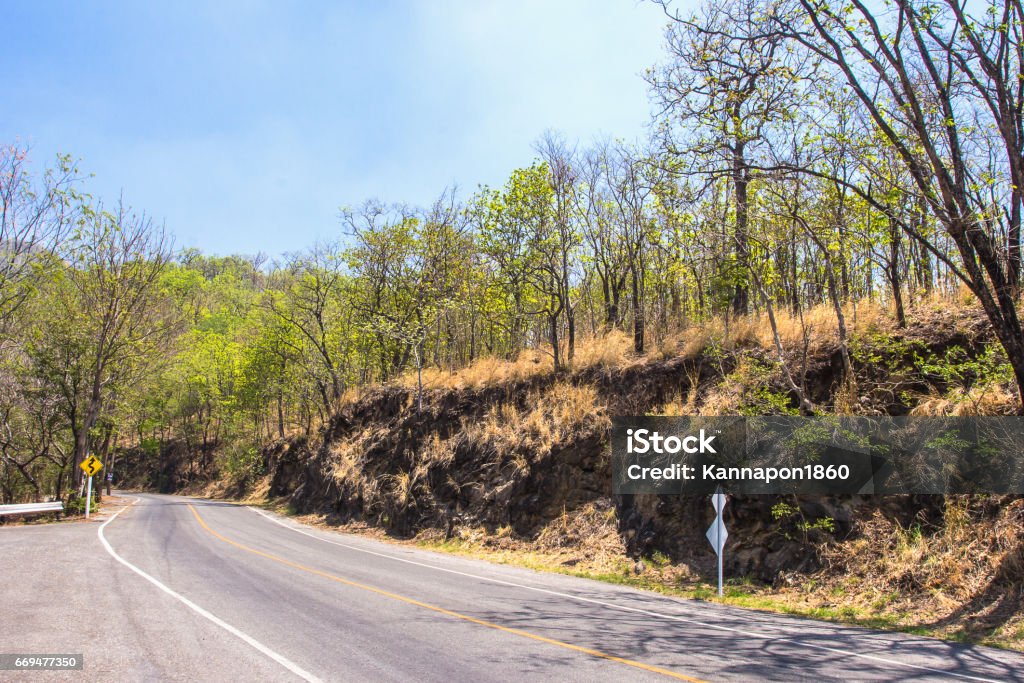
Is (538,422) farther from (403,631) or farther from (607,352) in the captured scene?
(403,631)

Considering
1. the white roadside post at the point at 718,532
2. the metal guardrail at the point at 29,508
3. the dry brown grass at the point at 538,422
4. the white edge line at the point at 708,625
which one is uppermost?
the dry brown grass at the point at 538,422

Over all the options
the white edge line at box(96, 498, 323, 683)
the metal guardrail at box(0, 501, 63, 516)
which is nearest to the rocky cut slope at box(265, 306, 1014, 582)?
the white edge line at box(96, 498, 323, 683)

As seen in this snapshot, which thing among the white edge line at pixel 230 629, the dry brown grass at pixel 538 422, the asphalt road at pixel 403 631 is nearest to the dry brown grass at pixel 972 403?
the asphalt road at pixel 403 631

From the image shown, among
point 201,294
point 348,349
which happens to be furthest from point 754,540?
point 201,294

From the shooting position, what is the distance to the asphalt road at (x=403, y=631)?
6488 millimetres

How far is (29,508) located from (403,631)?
78.9ft

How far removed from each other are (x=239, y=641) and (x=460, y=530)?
13.2 meters

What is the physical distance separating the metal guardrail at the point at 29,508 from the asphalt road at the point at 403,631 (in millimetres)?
12049

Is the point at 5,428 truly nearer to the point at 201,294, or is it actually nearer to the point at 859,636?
the point at 859,636

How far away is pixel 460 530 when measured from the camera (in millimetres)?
20438

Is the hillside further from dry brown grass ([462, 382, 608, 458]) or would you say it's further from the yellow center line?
the yellow center line

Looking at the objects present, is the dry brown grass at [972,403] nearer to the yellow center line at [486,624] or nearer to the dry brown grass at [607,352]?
the dry brown grass at [607,352]

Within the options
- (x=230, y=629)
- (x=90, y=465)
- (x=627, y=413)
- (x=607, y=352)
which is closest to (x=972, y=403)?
(x=627, y=413)

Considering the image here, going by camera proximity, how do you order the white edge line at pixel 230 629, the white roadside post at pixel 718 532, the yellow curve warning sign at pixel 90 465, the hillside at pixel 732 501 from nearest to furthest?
the white edge line at pixel 230 629 < the hillside at pixel 732 501 < the white roadside post at pixel 718 532 < the yellow curve warning sign at pixel 90 465
